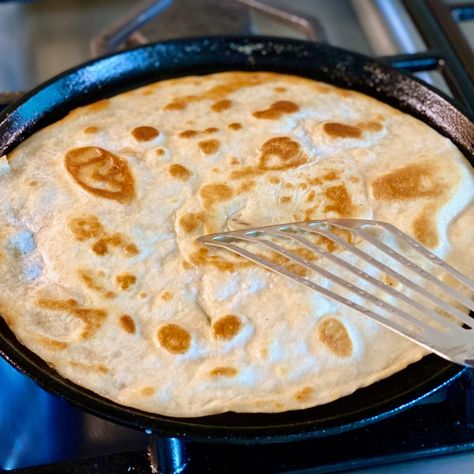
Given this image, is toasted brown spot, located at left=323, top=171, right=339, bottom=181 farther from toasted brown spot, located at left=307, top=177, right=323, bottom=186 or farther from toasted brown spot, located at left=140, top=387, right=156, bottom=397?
toasted brown spot, located at left=140, top=387, right=156, bottom=397

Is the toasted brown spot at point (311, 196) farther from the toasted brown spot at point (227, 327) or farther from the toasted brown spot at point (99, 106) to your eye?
the toasted brown spot at point (99, 106)

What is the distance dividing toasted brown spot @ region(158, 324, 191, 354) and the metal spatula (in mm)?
129

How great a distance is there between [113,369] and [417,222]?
0.46 meters

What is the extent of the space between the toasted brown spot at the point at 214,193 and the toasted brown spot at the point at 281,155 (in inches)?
3.0

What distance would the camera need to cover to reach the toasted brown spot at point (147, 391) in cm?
84

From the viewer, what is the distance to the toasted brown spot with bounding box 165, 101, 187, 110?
121cm

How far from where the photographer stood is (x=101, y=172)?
109 cm

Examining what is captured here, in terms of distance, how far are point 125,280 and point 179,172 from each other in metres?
0.22

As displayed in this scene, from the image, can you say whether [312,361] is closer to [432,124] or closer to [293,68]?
[432,124]

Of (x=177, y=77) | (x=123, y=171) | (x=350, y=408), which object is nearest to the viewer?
(x=350, y=408)

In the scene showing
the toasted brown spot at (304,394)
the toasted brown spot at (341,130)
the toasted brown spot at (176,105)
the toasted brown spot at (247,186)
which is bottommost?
the toasted brown spot at (304,394)

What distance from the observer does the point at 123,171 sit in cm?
109

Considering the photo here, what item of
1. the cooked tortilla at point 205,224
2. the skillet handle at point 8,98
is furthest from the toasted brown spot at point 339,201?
the skillet handle at point 8,98

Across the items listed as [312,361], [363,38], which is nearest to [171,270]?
[312,361]
